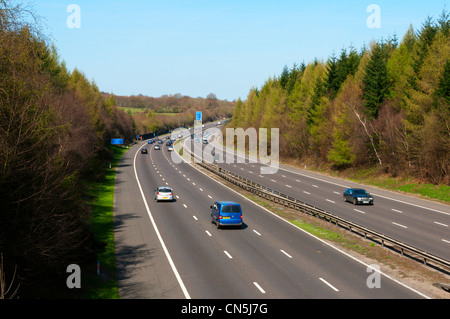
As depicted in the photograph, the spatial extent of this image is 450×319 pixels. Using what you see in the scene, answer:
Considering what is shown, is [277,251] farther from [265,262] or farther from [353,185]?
Answer: [353,185]

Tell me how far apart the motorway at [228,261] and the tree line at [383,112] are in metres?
20.7

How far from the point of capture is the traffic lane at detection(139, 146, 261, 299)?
1637cm

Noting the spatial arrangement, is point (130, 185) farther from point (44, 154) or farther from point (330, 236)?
point (44, 154)

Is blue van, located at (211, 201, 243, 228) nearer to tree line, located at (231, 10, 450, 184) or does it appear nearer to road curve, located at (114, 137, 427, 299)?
road curve, located at (114, 137, 427, 299)

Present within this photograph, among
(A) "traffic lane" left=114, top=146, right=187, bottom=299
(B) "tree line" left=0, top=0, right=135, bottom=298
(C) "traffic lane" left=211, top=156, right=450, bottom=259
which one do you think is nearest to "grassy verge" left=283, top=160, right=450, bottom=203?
(C) "traffic lane" left=211, top=156, right=450, bottom=259

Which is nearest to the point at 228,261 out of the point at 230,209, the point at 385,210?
the point at 230,209

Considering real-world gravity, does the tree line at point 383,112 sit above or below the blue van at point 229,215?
above

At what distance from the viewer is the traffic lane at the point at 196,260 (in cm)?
1637

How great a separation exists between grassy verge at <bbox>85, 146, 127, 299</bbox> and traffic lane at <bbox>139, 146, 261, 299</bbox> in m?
3.12

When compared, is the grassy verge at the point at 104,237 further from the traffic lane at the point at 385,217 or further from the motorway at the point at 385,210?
the traffic lane at the point at 385,217

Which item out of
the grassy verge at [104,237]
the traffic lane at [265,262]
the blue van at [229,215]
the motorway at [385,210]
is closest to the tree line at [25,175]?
the grassy verge at [104,237]

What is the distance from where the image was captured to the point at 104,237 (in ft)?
86.6
